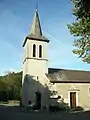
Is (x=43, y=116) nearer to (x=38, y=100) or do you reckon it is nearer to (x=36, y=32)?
(x=38, y=100)

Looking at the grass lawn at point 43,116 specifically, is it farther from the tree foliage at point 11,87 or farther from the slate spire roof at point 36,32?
the tree foliage at point 11,87

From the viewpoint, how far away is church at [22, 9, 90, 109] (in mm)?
32094

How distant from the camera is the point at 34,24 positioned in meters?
38.2

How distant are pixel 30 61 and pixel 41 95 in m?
5.82

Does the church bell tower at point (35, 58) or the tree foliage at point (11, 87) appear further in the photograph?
the tree foliage at point (11, 87)

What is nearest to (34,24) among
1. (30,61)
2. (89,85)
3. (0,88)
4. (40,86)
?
(30,61)

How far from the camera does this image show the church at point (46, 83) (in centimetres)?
3209

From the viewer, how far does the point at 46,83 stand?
32875 mm

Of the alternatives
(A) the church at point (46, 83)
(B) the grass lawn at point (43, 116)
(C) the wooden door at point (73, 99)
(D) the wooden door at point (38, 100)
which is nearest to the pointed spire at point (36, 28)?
(A) the church at point (46, 83)

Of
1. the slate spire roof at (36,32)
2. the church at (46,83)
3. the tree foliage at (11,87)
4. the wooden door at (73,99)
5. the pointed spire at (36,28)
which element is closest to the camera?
the church at (46,83)

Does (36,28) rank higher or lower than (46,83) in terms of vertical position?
higher

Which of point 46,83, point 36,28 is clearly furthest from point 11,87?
point 46,83

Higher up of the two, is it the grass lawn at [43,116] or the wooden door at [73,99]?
the wooden door at [73,99]

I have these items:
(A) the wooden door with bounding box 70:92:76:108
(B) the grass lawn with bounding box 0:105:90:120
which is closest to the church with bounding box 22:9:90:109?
(A) the wooden door with bounding box 70:92:76:108
